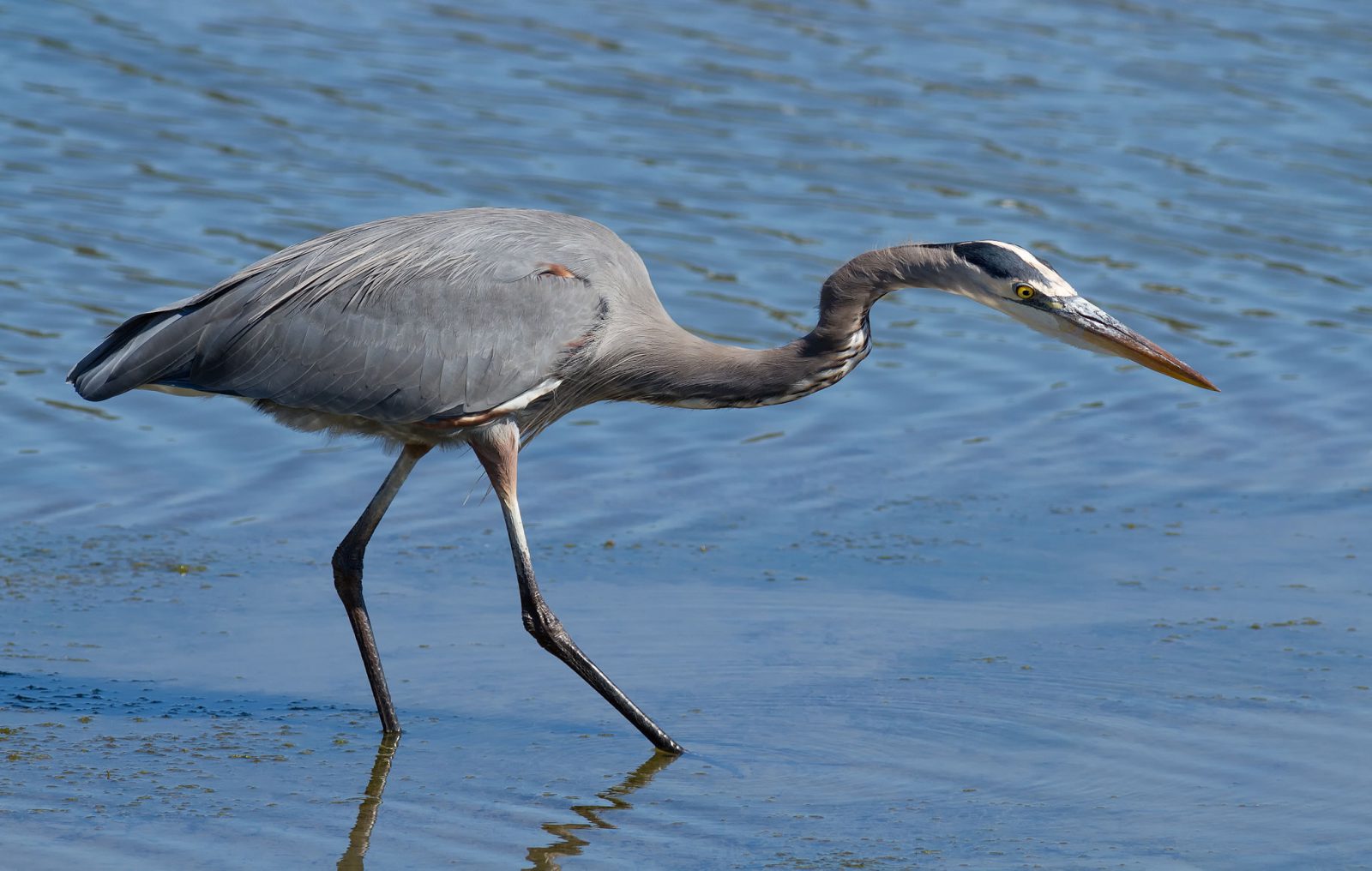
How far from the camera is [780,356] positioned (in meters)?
6.52

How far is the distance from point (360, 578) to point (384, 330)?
819 millimetres

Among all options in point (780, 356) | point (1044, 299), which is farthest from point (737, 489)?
point (1044, 299)

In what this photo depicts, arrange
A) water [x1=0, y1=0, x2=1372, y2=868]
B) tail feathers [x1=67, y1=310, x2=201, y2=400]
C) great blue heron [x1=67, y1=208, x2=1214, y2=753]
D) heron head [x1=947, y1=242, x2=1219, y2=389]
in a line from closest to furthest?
water [x1=0, y1=0, x2=1372, y2=868], heron head [x1=947, y1=242, x2=1219, y2=389], great blue heron [x1=67, y1=208, x2=1214, y2=753], tail feathers [x1=67, y1=310, x2=201, y2=400]

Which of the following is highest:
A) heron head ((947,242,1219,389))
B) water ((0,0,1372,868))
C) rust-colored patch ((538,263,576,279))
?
heron head ((947,242,1219,389))

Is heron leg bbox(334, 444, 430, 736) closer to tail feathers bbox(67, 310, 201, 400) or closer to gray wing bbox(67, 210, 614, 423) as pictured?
gray wing bbox(67, 210, 614, 423)

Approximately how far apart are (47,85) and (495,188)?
12.0 ft

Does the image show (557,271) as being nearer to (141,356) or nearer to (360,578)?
(360,578)

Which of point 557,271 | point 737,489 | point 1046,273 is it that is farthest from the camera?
point 737,489

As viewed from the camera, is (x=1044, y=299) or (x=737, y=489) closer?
(x=1044, y=299)

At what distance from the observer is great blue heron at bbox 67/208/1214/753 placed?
20.6 feet

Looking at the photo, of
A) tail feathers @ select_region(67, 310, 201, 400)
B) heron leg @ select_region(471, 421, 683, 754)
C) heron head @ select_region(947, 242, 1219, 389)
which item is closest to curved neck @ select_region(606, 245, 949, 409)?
heron head @ select_region(947, 242, 1219, 389)

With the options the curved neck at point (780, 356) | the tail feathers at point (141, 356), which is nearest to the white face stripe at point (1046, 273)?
the curved neck at point (780, 356)

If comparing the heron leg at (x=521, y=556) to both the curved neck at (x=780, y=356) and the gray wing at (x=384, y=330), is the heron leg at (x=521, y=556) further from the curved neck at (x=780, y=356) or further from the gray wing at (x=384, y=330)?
the curved neck at (x=780, y=356)

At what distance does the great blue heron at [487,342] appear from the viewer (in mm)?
6293
